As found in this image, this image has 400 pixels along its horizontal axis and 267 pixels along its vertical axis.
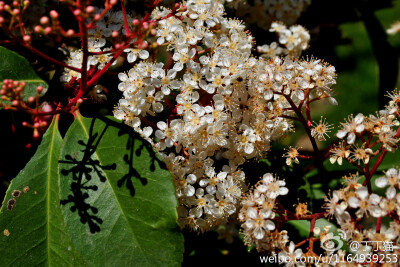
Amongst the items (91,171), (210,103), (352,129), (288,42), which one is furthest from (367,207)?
(288,42)

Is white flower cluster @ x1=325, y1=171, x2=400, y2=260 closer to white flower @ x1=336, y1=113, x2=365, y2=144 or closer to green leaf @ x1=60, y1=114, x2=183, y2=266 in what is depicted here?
white flower @ x1=336, y1=113, x2=365, y2=144

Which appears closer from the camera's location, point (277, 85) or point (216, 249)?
point (277, 85)

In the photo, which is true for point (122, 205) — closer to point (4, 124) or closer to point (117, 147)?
point (117, 147)

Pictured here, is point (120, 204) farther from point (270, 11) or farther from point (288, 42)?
point (270, 11)

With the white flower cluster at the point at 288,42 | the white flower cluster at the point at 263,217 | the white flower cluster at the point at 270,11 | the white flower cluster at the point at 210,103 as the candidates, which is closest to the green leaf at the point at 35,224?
the white flower cluster at the point at 210,103

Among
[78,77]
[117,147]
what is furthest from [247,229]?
[78,77]

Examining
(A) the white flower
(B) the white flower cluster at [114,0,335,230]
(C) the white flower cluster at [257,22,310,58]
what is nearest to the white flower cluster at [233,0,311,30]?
(C) the white flower cluster at [257,22,310,58]
